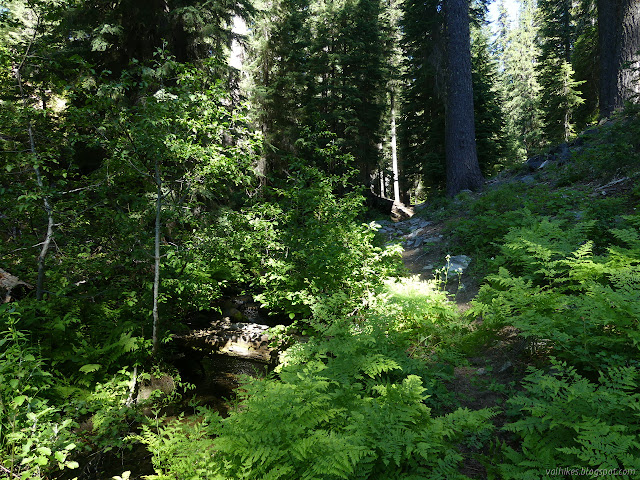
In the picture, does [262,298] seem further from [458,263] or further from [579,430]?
[579,430]

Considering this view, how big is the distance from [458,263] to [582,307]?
3825mm

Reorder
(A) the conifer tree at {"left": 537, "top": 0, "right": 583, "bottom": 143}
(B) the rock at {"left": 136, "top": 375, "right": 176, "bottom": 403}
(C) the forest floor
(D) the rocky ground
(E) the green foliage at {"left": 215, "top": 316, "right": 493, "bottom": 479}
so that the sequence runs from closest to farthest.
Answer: (E) the green foliage at {"left": 215, "top": 316, "right": 493, "bottom": 479} → (C) the forest floor → (B) the rock at {"left": 136, "top": 375, "right": 176, "bottom": 403} → (D) the rocky ground → (A) the conifer tree at {"left": 537, "top": 0, "right": 583, "bottom": 143}

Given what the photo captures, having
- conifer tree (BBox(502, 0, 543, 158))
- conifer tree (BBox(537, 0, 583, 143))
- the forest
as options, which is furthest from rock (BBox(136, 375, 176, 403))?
conifer tree (BBox(502, 0, 543, 158))

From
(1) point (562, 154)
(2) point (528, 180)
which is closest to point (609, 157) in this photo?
(2) point (528, 180)

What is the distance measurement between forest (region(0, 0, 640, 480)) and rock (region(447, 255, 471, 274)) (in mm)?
123

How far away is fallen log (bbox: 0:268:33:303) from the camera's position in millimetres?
5188

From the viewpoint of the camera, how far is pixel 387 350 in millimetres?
3762

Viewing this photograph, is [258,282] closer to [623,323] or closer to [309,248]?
[309,248]

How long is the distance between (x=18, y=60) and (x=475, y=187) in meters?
12.1

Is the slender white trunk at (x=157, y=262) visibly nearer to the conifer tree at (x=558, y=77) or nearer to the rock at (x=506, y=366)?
the rock at (x=506, y=366)

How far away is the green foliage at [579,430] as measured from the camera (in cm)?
195

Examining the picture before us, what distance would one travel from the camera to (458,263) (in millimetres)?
6848

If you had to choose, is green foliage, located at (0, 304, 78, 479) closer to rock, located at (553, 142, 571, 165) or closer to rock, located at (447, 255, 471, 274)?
rock, located at (447, 255, 471, 274)

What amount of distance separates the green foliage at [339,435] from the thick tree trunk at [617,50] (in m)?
11.5
